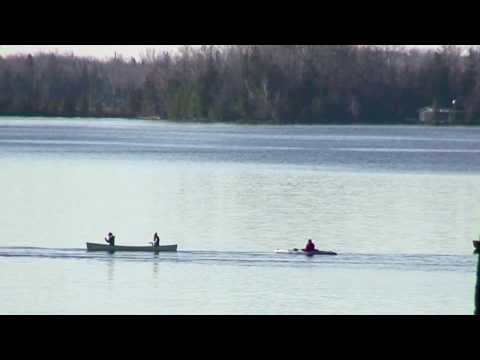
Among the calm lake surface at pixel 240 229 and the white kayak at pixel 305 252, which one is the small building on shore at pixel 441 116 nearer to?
the calm lake surface at pixel 240 229

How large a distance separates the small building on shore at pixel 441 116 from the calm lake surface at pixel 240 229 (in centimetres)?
2513

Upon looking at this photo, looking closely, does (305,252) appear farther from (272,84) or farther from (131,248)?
(272,84)

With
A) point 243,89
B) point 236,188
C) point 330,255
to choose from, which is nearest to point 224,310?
point 330,255

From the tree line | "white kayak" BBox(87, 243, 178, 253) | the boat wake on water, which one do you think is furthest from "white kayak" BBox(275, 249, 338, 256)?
the tree line

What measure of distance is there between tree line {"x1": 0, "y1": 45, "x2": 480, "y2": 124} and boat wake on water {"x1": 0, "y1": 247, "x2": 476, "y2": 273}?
63.3 metres

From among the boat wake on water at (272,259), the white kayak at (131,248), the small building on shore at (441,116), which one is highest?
the small building on shore at (441,116)

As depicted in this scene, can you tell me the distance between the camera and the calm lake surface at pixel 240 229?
22.3 metres

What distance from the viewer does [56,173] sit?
182 feet

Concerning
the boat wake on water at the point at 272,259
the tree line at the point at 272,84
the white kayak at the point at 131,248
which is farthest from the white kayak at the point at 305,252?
the tree line at the point at 272,84

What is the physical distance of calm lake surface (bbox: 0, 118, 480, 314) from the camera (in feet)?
73.0

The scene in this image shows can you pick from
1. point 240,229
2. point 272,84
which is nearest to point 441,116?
point 272,84

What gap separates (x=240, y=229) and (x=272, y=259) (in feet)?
21.3

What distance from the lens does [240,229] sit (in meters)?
34.3
